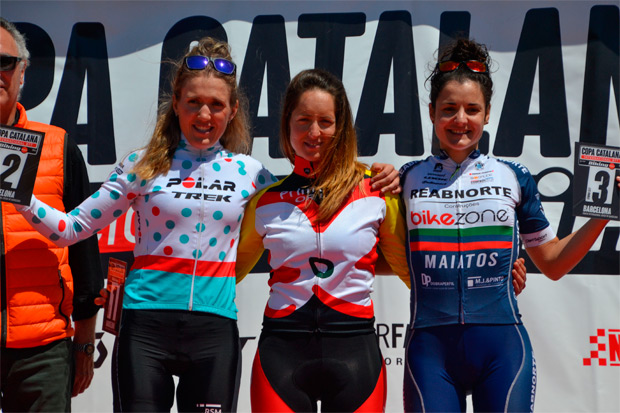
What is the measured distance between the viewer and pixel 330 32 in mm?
4188

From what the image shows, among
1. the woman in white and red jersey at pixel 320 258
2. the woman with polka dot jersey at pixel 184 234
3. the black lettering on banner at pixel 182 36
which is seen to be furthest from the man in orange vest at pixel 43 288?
the black lettering on banner at pixel 182 36

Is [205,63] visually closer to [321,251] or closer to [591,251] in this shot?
[321,251]

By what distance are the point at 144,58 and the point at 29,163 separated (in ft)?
6.46

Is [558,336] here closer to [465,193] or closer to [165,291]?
[465,193]

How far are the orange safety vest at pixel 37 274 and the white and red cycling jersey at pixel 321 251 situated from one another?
0.76m

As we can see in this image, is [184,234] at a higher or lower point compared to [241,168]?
lower

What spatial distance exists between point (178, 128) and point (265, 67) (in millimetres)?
1548

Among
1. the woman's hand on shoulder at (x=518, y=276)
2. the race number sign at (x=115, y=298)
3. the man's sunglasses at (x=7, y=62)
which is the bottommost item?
the race number sign at (x=115, y=298)

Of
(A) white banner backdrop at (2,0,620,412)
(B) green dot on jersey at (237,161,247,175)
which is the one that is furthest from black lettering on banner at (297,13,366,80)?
(B) green dot on jersey at (237,161,247,175)

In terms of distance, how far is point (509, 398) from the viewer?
7.75ft

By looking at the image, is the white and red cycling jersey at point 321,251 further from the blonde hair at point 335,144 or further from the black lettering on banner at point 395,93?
the black lettering on banner at point 395,93

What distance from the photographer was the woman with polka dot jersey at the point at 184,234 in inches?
95.1

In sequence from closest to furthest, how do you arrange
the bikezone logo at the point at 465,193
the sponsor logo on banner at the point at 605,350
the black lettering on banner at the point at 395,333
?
1. the bikezone logo at the point at 465,193
2. the sponsor logo on banner at the point at 605,350
3. the black lettering on banner at the point at 395,333

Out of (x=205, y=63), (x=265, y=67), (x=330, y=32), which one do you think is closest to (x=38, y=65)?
(x=265, y=67)
